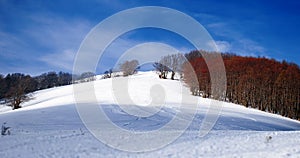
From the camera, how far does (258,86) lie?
2832 inches

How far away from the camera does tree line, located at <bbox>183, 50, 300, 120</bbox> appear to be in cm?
6975

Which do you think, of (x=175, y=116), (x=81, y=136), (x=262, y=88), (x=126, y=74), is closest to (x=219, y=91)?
(x=262, y=88)

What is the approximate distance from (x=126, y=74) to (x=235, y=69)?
1109 inches

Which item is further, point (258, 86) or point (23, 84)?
point (258, 86)

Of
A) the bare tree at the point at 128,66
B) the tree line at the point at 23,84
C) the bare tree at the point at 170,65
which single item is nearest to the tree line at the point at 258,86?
the bare tree at the point at 170,65

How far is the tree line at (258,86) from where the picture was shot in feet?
229

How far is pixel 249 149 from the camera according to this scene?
41.4 ft

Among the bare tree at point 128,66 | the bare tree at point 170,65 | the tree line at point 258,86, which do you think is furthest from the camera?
the bare tree at point 170,65

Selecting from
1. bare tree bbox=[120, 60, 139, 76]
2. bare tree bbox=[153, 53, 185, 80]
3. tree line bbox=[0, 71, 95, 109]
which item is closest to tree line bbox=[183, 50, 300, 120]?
bare tree bbox=[153, 53, 185, 80]

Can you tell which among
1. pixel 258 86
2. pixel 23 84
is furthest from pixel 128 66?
pixel 258 86

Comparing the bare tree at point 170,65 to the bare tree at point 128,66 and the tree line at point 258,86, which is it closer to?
the tree line at point 258,86

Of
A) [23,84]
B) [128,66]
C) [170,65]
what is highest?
[170,65]

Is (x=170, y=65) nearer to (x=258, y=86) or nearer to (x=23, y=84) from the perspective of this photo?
(x=258, y=86)

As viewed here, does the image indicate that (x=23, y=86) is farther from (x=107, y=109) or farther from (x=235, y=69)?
(x=235, y=69)
